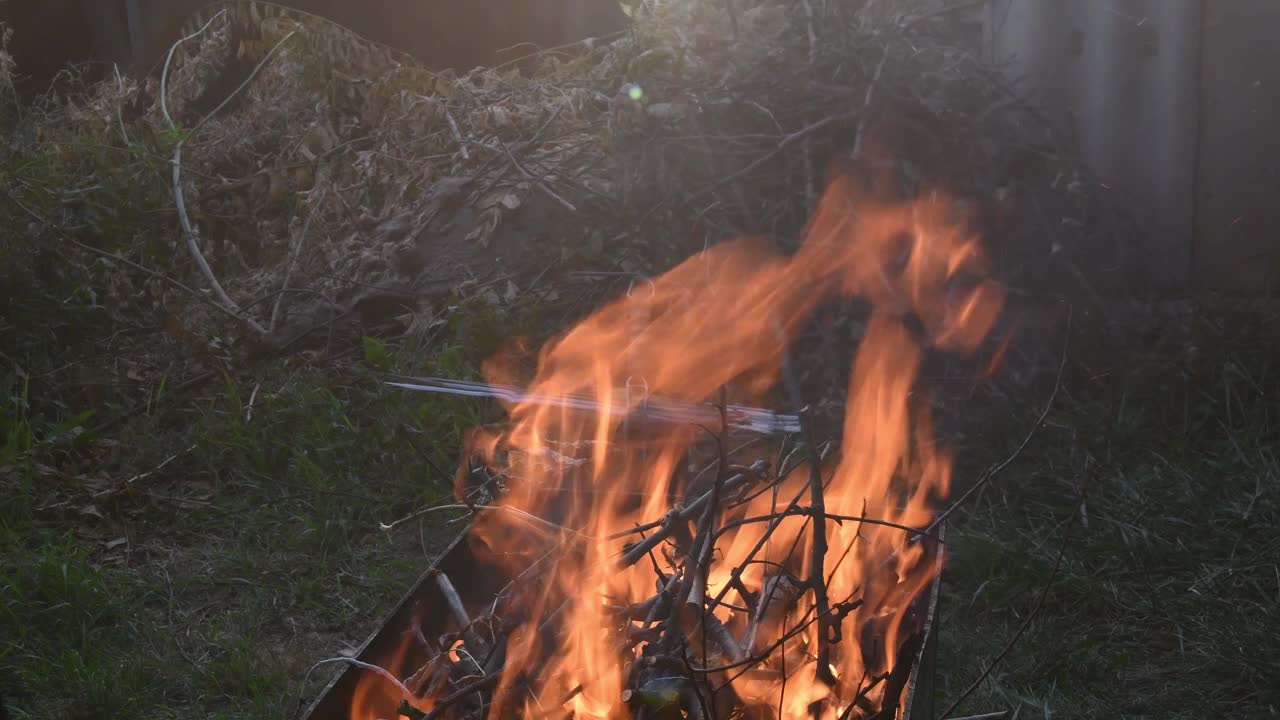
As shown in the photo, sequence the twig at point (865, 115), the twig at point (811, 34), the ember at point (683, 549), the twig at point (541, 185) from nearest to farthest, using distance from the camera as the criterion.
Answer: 1. the ember at point (683, 549)
2. the twig at point (865, 115)
3. the twig at point (811, 34)
4. the twig at point (541, 185)

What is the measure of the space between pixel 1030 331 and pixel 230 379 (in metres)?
3.04

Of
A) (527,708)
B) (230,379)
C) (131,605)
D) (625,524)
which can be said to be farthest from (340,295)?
(527,708)

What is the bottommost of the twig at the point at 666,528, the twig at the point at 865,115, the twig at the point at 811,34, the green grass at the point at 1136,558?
the green grass at the point at 1136,558

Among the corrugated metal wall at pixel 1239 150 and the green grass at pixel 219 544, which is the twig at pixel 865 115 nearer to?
the corrugated metal wall at pixel 1239 150

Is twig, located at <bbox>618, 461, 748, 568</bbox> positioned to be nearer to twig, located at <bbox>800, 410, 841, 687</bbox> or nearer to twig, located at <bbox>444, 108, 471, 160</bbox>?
twig, located at <bbox>800, 410, 841, 687</bbox>

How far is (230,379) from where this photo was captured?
4484mm

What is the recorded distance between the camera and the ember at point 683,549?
6.73 ft

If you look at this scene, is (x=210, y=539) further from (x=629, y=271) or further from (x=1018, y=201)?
Result: (x=1018, y=201)

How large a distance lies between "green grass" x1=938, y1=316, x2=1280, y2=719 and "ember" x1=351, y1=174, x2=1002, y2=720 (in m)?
0.40

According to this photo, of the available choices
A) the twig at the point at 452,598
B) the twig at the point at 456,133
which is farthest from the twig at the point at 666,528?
the twig at the point at 456,133

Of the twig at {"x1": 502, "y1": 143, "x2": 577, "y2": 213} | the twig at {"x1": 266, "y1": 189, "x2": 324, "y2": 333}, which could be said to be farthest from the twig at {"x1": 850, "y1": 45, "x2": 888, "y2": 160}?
the twig at {"x1": 266, "y1": 189, "x2": 324, "y2": 333}

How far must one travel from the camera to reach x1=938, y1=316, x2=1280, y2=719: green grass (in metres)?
2.91

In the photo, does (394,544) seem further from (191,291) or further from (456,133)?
(456,133)

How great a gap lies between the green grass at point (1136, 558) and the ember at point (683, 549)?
15.6 inches
